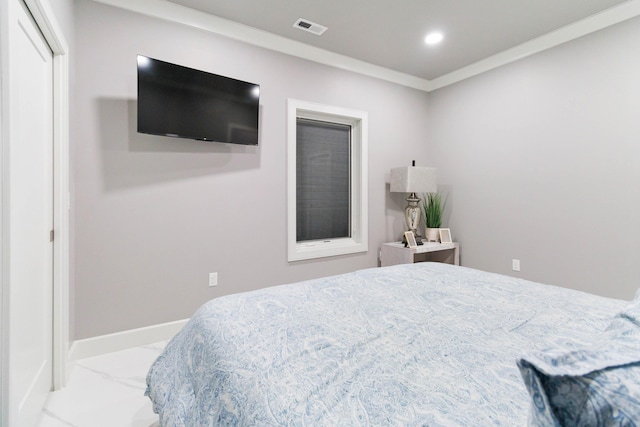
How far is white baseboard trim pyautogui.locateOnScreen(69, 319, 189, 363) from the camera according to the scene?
2213 millimetres

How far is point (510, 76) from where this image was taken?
3.23 metres

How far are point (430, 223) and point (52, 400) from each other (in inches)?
142

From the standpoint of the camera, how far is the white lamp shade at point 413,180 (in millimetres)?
3377

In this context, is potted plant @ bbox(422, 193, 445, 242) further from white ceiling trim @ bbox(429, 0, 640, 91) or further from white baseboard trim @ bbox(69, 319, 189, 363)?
white baseboard trim @ bbox(69, 319, 189, 363)

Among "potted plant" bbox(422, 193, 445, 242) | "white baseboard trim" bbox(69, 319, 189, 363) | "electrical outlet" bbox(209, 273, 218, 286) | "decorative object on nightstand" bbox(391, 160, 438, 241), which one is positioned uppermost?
"decorative object on nightstand" bbox(391, 160, 438, 241)

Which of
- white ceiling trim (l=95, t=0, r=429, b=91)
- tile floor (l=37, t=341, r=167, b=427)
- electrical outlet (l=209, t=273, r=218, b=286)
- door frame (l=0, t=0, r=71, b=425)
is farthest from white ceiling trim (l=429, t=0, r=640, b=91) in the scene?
tile floor (l=37, t=341, r=167, b=427)

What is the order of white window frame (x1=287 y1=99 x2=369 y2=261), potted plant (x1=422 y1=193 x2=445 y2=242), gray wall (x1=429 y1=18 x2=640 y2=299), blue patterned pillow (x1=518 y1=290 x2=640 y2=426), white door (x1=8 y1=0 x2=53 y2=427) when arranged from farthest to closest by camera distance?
potted plant (x1=422 y1=193 x2=445 y2=242) → white window frame (x1=287 y1=99 x2=369 y2=261) → gray wall (x1=429 y1=18 x2=640 y2=299) → white door (x1=8 y1=0 x2=53 y2=427) → blue patterned pillow (x1=518 y1=290 x2=640 y2=426)

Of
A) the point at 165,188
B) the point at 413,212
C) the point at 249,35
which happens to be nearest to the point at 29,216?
the point at 165,188

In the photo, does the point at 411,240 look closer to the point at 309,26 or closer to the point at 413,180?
the point at 413,180

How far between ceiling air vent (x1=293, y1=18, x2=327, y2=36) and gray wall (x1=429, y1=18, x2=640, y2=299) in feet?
6.26

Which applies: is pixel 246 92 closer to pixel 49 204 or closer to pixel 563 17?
pixel 49 204

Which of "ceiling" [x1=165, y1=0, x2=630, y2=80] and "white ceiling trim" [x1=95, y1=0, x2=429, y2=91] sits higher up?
"ceiling" [x1=165, y1=0, x2=630, y2=80]

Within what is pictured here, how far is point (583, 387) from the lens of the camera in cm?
44

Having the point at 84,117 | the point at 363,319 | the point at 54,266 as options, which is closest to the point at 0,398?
the point at 54,266
